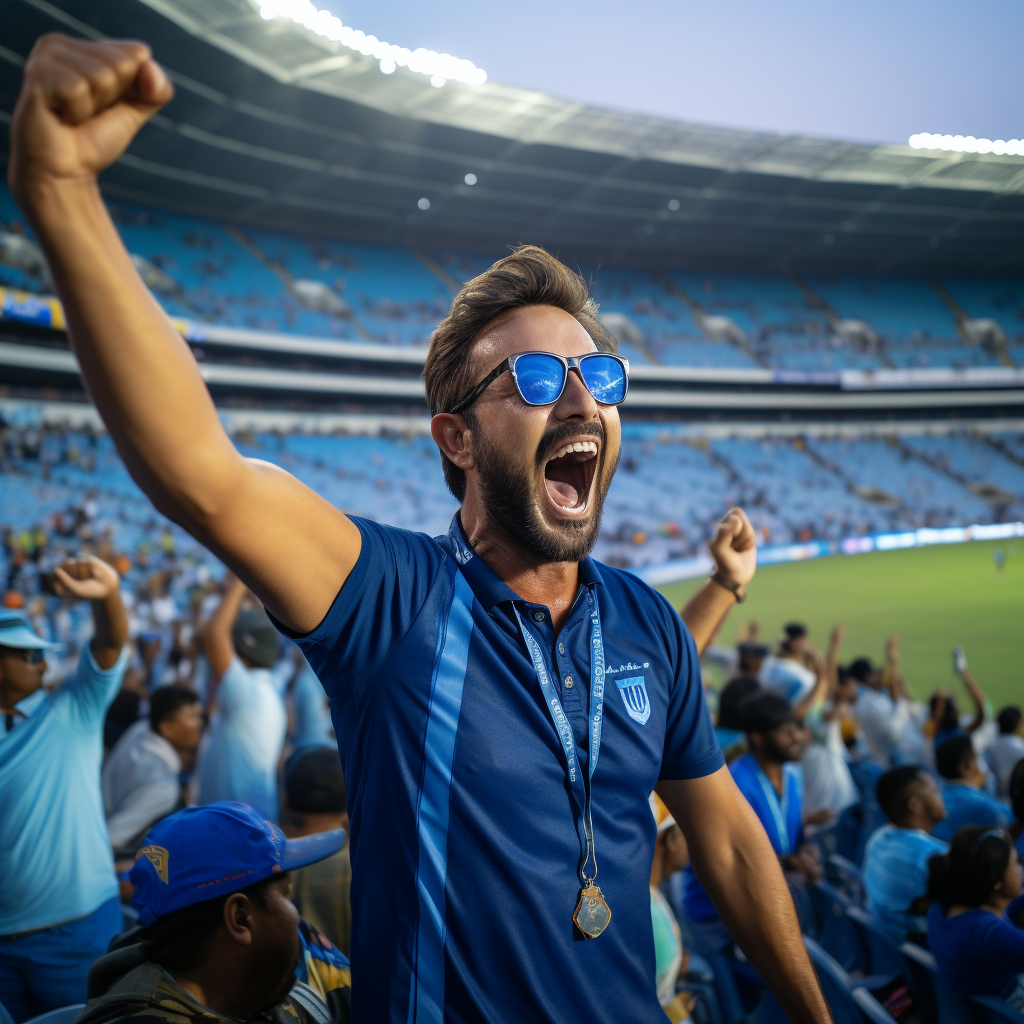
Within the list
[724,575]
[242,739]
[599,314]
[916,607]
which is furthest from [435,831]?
[916,607]

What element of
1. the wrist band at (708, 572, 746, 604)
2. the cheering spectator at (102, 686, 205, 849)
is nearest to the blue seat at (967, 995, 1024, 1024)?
the wrist band at (708, 572, 746, 604)

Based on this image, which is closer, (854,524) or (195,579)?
(195,579)

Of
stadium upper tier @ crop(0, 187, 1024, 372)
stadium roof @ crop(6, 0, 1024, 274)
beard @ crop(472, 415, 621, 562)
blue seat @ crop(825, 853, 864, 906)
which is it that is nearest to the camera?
beard @ crop(472, 415, 621, 562)

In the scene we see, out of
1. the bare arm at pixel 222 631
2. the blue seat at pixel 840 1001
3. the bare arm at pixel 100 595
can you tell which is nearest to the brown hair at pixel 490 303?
the bare arm at pixel 100 595

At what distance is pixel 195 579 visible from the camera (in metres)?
17.3

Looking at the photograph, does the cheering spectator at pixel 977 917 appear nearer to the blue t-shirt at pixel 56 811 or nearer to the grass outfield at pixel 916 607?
the blue t-shirt at pixel 56 811

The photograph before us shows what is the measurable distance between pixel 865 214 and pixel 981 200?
384 centimetres

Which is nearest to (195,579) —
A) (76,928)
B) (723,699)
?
(723,699)

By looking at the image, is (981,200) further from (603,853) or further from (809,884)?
(603,853)

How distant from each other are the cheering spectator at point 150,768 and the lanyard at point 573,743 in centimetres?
294

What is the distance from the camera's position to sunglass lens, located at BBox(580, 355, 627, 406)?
63.3 inches

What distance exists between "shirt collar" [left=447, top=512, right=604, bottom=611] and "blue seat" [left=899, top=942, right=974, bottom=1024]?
226cm

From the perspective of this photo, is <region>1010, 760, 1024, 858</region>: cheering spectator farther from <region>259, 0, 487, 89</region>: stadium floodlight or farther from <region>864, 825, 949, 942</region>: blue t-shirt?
<region>259, 0, 487, 89</region>: stadium floodlight

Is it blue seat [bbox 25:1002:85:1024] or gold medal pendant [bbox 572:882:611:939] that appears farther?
blue seat [bbox 25:1002:85:1024]
